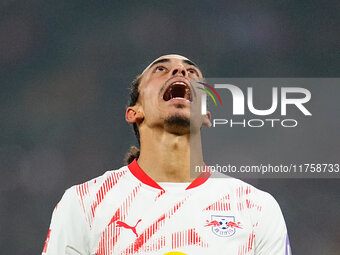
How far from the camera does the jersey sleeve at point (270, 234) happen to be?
402 centimetres

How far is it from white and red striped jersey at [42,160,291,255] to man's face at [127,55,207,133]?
1.56 ft

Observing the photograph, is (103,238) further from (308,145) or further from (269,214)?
(308,145)

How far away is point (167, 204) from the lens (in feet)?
13.4

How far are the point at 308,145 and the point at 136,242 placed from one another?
15.4 ft

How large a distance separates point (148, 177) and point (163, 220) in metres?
0.40

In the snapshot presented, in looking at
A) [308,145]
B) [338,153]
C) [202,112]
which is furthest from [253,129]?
[202,112]

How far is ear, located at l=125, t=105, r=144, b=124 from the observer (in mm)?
4540

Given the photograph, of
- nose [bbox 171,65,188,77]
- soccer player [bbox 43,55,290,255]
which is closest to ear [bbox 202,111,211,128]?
soccer player [bbox 43,55,290,255]

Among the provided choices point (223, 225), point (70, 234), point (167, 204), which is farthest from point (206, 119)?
point (70, 234)

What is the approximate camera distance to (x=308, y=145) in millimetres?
7910
